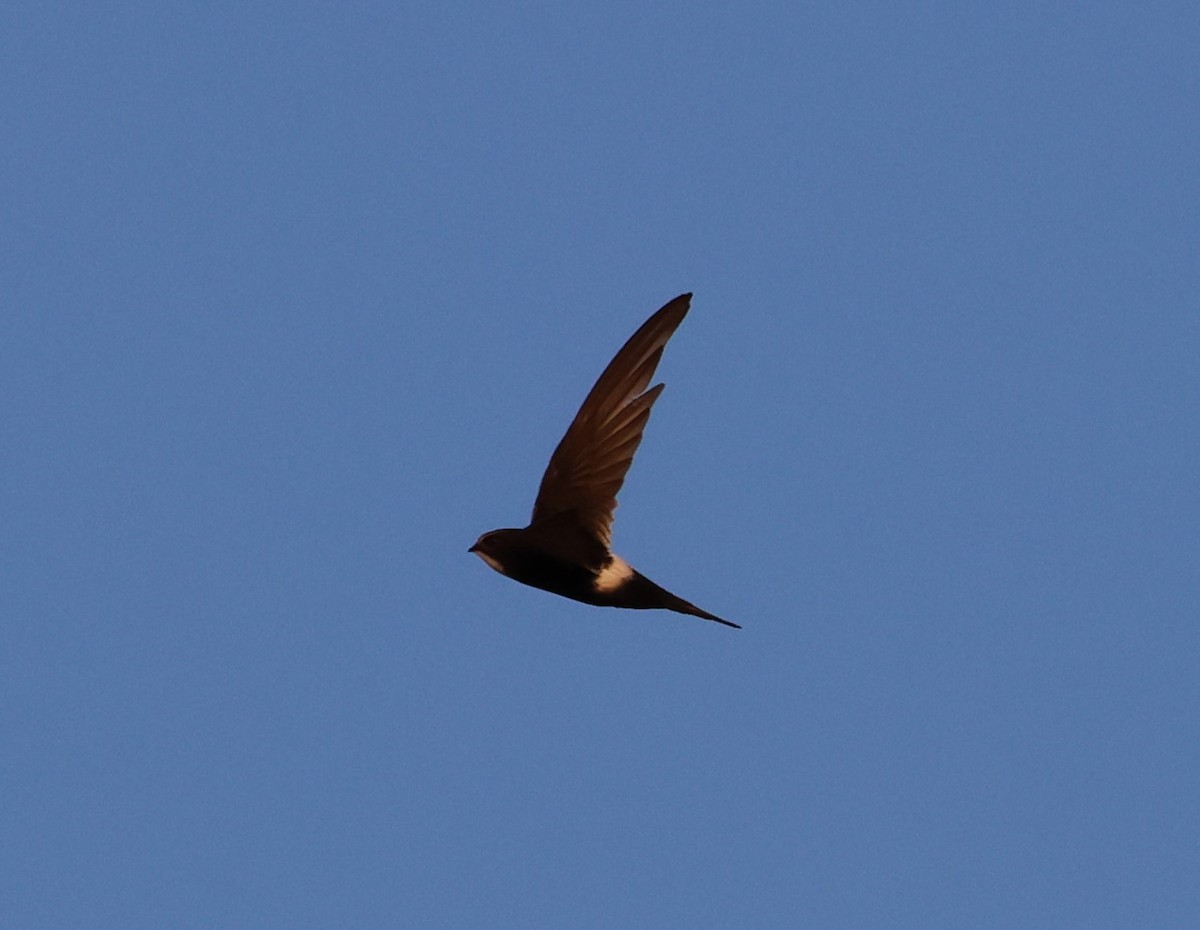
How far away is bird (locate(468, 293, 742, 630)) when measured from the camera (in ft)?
103

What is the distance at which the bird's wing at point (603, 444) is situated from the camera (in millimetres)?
31547

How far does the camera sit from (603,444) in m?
31.6

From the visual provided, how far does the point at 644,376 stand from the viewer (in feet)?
104

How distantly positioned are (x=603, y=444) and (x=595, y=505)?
30 cm

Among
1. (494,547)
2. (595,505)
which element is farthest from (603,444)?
(494,547)

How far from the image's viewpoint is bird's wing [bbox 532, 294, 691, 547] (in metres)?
31.5

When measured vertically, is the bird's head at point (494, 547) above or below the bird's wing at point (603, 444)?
below

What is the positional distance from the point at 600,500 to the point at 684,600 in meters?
0.65

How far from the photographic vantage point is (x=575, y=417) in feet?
104

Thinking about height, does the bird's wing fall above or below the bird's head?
above

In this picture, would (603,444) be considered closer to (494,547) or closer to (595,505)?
(595,505)

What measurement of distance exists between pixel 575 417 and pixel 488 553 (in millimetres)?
803

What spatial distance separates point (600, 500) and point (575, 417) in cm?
43

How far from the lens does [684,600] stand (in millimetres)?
31609
